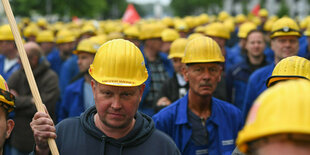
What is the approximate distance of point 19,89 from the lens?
6504 millimetres

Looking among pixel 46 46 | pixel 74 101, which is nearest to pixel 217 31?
pixel 74 101

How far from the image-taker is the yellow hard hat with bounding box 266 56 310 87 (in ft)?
12.2

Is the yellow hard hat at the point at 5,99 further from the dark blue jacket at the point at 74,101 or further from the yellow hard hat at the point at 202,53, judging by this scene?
the dark blue jacket at the point at 74,101

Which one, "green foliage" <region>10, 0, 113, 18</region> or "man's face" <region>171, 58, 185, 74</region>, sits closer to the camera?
"man's face" <region>171, 58, 185, 74</region>

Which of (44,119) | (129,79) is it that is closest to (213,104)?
(129,79)

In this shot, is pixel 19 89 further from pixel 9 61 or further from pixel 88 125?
pixel 88 125

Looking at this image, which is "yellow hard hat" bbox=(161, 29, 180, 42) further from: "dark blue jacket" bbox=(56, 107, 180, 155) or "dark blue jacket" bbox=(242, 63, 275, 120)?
"dark blue jacket" bbox=(56, 107, 180, 155)

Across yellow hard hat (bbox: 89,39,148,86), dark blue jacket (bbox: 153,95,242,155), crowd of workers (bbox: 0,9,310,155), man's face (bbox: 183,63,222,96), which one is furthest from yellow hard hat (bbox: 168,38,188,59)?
yellow hard hat (bbox: 89,39,148,86)

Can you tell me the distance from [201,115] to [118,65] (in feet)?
5.66

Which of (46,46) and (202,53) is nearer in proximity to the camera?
(202,53)

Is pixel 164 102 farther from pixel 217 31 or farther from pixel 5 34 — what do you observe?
pixel 5 34

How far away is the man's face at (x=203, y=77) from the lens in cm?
447

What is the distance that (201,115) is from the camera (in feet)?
14.6

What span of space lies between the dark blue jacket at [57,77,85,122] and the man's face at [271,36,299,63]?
275 cm
